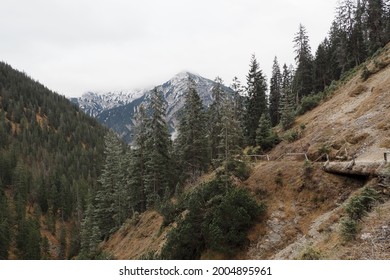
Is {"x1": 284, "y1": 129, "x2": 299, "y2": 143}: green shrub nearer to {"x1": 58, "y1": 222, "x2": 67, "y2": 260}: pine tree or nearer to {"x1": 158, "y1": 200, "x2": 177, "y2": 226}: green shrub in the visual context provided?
{"x1": 158, "y1": 200, "x2": 177, "y2": 226}: green shrub

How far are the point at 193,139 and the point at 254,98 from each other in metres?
12.0

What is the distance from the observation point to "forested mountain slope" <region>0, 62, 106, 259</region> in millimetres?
73625

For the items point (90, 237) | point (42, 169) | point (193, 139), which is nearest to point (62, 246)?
point (90, 237)

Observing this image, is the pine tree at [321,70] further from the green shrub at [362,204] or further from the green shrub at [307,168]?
the green shrub at [362,204]

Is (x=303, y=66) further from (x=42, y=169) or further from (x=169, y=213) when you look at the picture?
(x=42, y=169)

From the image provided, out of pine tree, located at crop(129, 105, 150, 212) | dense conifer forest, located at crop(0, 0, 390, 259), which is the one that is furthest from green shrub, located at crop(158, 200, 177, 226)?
pine tree, located at crop(129, 105, 150, 212)

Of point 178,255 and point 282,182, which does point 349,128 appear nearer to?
point 282,182

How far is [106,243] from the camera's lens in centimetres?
4597

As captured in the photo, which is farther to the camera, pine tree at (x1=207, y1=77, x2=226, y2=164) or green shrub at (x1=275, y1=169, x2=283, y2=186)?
pine tree at (x1=207, y1=77, x2=226, y2=164)

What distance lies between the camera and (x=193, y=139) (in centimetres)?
4547

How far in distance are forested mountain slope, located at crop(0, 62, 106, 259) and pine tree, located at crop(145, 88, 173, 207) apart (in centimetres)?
3723

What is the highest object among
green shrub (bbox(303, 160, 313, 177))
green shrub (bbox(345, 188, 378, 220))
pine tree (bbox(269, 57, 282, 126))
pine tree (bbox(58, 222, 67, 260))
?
pine tree (bbox(269, 57, 282, 126))

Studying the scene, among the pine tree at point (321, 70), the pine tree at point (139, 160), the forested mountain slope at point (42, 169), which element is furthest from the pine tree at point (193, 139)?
the forested mountain slope at point (42, 169)

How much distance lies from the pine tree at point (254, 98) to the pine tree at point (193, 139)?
7.17m
